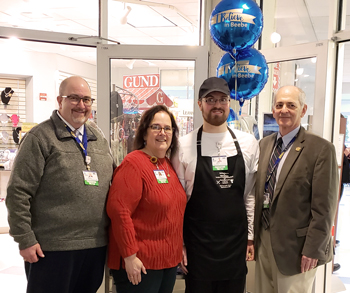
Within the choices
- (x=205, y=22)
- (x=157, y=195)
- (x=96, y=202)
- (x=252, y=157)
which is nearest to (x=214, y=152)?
(x=252, y=157)

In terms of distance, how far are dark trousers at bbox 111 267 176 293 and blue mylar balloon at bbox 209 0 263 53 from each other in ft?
5.58

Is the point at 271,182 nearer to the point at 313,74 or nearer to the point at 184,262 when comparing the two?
the point at 184,262

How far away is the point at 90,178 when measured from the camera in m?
1.80

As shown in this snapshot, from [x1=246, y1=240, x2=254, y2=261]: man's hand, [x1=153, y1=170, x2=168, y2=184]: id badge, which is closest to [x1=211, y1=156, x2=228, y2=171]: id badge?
[x1=153, y1=170, x2=168, y2=184]: id badge

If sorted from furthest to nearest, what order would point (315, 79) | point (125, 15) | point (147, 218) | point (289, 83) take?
point (125, 15) < point (289, 83) < point (315, 79) < point (147, 218)

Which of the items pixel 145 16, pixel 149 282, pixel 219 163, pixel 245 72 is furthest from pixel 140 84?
pixel 149 282

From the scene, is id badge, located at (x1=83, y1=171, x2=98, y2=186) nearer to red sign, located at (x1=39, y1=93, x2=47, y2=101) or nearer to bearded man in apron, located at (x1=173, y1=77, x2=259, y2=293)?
bearded man in apron, located at (x1=173, y1=77, x2=259, y2=293)

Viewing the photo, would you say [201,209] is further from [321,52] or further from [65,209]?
[321,52]

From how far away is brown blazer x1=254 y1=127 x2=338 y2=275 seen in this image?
1904 millimetres

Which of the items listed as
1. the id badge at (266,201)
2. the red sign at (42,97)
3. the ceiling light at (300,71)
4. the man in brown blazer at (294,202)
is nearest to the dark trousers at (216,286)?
the man in brown blazer at (294,202)

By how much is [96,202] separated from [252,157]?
3.38 feet

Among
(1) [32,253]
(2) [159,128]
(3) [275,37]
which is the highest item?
(3) [275,37]

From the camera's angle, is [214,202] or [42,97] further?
[42,97]

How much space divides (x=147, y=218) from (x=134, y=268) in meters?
0.27
